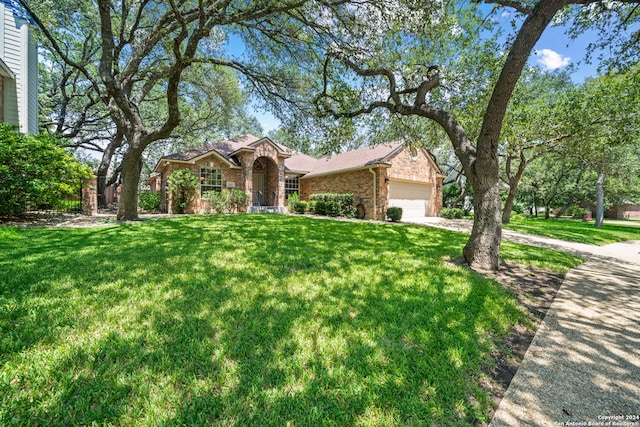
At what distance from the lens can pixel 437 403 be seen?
179 centimetres

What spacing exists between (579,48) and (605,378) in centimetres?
957

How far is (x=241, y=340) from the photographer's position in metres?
2.28

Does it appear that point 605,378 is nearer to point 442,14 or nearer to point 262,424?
point 262,424

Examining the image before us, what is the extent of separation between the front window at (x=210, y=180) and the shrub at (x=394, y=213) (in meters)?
10.3

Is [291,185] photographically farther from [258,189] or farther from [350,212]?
[350,212]

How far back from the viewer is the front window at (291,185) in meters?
19.2

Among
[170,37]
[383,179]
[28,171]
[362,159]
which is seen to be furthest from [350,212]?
[28,171]

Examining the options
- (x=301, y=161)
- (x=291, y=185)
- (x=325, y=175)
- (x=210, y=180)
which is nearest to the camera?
(x=210, y=180)

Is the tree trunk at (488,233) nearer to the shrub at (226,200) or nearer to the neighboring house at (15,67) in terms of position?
the shrub at (226,200)

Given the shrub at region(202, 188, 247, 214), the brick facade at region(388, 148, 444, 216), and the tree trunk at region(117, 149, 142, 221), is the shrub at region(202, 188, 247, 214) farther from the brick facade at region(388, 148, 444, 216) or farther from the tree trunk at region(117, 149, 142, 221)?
the brick facade at region(388, 148, 444, 216)

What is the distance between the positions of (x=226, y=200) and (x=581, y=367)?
1531 centimetres

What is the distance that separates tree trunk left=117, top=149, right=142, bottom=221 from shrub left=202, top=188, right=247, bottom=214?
200 inches

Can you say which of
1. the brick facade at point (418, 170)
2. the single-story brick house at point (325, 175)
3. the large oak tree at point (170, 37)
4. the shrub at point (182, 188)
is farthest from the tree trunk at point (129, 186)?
the brick facade at point (418, 170)

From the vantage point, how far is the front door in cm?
1912
